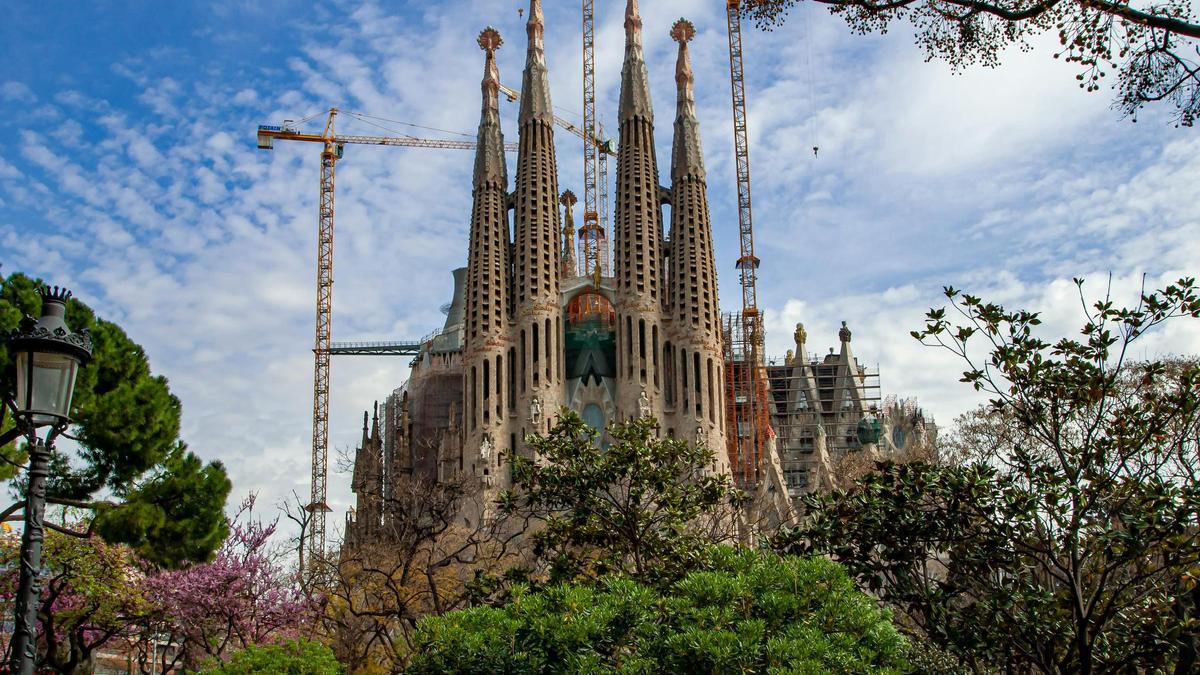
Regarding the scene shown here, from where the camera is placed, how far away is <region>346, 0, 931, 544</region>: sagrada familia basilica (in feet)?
175

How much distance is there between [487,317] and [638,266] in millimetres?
7341

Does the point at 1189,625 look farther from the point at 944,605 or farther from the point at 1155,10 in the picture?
the point at 1155,10

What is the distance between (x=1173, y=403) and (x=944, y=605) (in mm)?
3023

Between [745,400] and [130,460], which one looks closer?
[130,460]

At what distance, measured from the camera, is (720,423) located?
2112 inches

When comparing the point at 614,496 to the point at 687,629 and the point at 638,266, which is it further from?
the point at 638,266

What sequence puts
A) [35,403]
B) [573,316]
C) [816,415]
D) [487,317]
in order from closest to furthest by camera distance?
[35,403], [487,317], [573,316], [816,415]

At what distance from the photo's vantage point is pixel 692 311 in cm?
5434

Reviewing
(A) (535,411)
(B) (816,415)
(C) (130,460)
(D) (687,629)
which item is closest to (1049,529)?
(D) (687,629)

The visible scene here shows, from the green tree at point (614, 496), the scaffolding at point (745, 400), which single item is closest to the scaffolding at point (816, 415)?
the scaffolding at point (745, 400)

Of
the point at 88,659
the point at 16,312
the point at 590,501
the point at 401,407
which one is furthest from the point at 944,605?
the point at 401,407

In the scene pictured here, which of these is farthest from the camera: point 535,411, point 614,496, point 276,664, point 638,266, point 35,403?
point 638,266

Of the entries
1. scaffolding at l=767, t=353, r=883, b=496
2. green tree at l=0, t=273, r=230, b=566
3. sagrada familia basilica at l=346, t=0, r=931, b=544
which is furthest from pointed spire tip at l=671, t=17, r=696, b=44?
green tree at l=0, t=273, r=230, b=566

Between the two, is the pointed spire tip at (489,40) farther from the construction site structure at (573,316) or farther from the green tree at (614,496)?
the green tree at (614,496)
